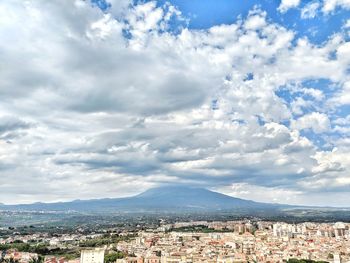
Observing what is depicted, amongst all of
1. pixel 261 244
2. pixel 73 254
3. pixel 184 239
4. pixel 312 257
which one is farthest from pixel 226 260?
pixel 184 239

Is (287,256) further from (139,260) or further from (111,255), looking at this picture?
(111,255)

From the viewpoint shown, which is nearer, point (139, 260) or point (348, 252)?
point (139, 260)

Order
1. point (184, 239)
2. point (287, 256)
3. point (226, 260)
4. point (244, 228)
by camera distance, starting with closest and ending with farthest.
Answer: point (226, 260)
point (287, 256)
point (184, 239)
point (244, 228)

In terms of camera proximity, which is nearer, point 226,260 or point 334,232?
point 226,260

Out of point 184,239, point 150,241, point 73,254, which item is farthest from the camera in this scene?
point 184,239

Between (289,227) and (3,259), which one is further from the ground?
(289,227)

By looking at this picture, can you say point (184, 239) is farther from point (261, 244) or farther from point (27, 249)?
point (27, 249)

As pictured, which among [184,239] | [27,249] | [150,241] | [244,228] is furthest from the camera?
[244,228]

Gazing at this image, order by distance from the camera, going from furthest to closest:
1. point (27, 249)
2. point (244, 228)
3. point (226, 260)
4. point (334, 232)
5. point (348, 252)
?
point (244, 228)
point (334, 232)
point (27, 249)
point (348, 252)
point (226, 260)

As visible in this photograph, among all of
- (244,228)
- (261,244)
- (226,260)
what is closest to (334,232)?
(244,228)
